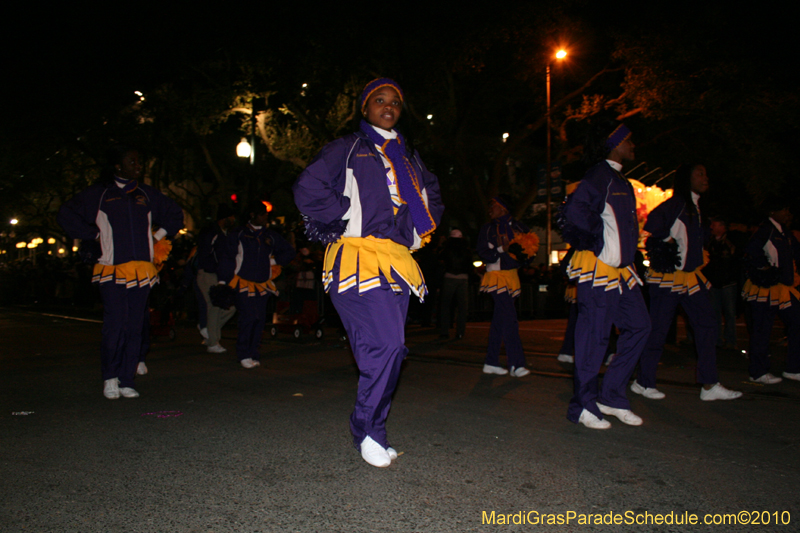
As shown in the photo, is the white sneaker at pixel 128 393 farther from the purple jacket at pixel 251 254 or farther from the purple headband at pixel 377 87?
the purple headband at pixel 377 87

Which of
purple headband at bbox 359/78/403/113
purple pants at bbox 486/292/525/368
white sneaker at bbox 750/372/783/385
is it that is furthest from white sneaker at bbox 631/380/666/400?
purple headband at bbox 359/78/403/113

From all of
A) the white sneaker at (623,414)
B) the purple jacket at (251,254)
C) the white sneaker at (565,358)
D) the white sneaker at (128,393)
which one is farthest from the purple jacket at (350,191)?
the white sneaker at (565,358)

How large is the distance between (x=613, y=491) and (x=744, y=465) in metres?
1.02

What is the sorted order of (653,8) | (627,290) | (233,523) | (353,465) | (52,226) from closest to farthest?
(233,523) < (353,465) < (627,290) < (653,8) < (52,226)

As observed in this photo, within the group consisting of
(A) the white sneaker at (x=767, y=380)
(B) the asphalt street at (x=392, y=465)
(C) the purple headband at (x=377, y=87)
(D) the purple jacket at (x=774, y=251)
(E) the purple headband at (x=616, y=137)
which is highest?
(C) the purple headband at (x=377, y=87)

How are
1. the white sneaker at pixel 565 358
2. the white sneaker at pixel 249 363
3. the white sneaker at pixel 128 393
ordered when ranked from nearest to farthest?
the white sneaker at pixel 128 393 < the white sneaker at pixel 249 363 < the white sneaker at pixel 565 358

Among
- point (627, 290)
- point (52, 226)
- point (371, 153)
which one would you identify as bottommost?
point (627, 290)

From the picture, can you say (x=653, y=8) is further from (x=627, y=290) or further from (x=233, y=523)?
(x=233, y=523)

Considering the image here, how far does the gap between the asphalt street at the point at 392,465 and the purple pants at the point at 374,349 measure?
26 cm

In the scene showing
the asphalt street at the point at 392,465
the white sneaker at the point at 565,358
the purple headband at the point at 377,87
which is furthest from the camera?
the white sneaker at the point at 565,358

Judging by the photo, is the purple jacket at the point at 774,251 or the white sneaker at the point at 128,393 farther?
the purple jacket at the point at 774,251

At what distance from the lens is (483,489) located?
322cm

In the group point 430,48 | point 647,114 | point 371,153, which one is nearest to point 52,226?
point 430,48

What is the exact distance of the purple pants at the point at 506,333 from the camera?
6.96 m
